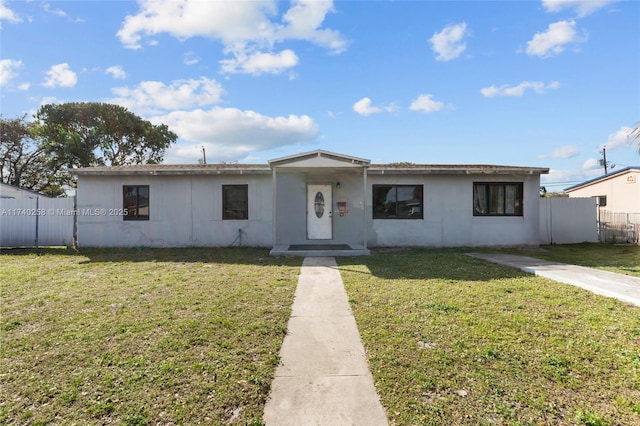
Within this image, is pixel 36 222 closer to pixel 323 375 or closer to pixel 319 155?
pixel 319 155

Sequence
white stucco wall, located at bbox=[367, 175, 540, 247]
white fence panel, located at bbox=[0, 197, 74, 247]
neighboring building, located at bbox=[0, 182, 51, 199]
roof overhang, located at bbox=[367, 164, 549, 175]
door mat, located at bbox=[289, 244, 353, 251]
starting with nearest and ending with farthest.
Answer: door mat, located at bbox=[289, 244, 353, 251], roof overhang, located at bbox=[367, 164, 549, 175], white stucco wall, located at bbox=[367, 175, 540, 247], white fence panel, located at bbox=[0, 197, 74, 247], neighboring building, located at bbox=[0, 182, 51, 199]

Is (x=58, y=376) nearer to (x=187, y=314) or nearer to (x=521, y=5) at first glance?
(x=187, y=314)

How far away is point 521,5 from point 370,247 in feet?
27.0

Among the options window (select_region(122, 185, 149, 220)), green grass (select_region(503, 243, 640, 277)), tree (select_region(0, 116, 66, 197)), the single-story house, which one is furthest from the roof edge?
tree (select_region(0, 116, 66, 197))

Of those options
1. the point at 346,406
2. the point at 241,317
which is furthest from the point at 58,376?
the point at 346,406

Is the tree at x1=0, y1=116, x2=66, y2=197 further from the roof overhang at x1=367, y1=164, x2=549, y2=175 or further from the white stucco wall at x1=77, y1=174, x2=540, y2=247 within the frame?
the roof overhang at x1=367, y1=164, x2=549, y2=175

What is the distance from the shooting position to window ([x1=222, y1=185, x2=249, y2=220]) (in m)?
11.4

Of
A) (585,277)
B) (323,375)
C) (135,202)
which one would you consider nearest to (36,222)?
(135,202)

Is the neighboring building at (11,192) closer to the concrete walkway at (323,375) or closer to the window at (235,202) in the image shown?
the window at (235,202)

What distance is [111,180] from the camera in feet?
37.7

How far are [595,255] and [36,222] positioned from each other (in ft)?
62.4

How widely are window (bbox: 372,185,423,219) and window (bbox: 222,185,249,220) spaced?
4.71m

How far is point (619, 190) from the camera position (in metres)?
14.9

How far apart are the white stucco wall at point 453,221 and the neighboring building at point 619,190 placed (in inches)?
265
